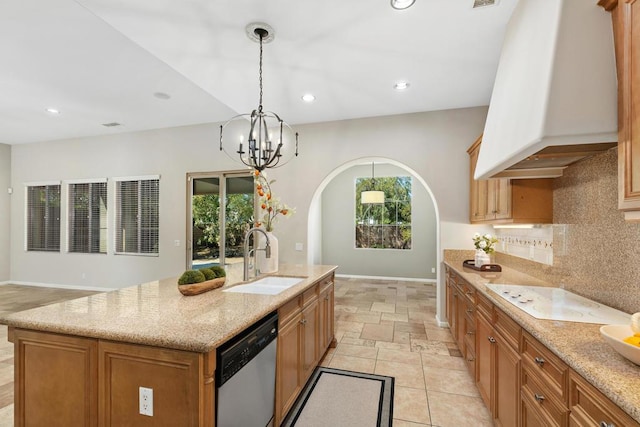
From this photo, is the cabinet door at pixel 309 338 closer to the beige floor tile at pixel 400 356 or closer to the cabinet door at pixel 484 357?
the beige floor tile at pixel 400 356

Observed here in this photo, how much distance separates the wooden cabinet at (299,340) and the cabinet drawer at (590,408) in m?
1.45

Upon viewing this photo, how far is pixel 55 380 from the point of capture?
55.6 inches

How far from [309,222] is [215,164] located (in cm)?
210

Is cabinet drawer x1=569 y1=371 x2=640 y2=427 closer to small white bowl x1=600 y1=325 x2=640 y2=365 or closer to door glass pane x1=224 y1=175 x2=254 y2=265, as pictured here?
small white bowl x1=600 y1=325 x2=640 y2=365

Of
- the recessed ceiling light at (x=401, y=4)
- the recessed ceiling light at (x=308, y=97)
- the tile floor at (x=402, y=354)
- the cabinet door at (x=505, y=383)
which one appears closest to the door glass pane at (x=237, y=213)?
the recessed ceiling light at (x=308, y=97)

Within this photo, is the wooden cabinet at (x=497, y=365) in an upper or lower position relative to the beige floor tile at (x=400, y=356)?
upper

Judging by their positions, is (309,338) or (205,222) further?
(205,222)

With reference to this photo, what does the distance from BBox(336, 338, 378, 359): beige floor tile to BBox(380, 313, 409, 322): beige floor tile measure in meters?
1.11

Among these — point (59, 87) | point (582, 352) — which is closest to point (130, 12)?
point (59, 87)

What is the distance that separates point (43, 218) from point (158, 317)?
734 centimetres

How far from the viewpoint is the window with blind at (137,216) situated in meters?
5.75

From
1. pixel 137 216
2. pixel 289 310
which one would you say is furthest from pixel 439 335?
pixel 137 216

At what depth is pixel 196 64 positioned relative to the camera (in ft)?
9.86

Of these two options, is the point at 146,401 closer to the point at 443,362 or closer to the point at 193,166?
the point at 443,362
